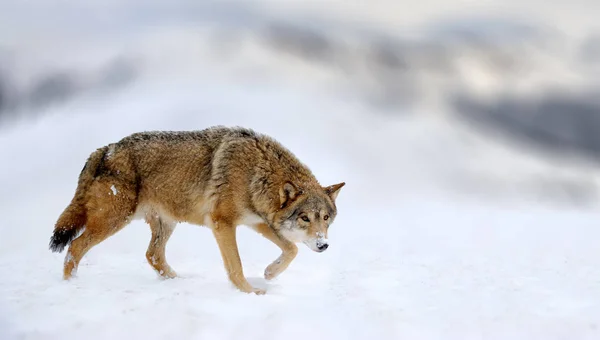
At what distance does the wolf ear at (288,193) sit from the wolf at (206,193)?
0.01m

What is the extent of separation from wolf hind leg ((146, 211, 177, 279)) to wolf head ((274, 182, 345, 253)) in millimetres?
2129

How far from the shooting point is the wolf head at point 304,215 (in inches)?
A: 311

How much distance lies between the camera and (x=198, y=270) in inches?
384

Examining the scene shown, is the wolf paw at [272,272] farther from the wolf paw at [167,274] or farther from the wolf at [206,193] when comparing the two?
the wolf paw at [167,274]

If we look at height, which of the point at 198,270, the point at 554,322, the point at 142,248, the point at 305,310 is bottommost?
the point at 142,248

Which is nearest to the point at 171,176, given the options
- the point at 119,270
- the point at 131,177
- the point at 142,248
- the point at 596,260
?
the point at 131,177


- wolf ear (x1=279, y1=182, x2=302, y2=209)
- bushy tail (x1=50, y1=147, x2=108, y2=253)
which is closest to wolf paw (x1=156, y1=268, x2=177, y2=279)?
bushy tail (x1=50, y1=147, x2=108, y2=253)

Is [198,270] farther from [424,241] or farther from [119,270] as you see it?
[424,241]

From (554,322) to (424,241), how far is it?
8.22 metres

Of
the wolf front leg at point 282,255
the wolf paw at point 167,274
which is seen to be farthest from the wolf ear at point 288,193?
the wolf paw at point 167,274

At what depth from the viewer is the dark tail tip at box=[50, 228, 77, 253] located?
26.3 feet

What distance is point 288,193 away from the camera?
798 cm

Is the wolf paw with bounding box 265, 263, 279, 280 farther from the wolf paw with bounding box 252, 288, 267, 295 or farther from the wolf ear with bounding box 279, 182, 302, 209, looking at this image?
the wolf ear with bounding box 279, 182, 302, 209

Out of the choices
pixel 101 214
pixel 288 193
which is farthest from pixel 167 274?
pixel 288 193
